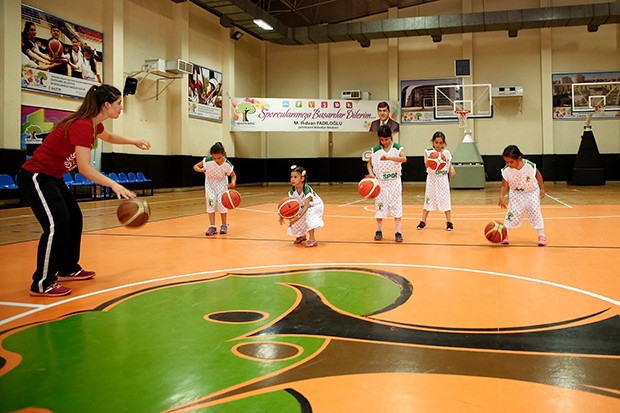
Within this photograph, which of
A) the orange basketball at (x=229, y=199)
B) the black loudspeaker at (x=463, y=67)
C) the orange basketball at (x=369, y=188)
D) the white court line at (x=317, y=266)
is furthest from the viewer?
the black loudspeaker at (x=463, y=67)

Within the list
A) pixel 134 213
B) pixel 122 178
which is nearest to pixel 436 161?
pixel 134 213

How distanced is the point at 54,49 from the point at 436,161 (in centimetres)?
1080

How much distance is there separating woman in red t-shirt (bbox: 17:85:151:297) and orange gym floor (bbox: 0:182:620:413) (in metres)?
0.27

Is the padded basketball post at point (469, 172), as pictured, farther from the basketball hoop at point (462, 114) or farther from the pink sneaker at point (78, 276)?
the pink sneaker at point (78, 276)

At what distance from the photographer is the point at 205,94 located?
1902 cm

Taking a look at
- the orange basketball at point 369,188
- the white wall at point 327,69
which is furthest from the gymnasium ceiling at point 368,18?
the orange basketball at point 369,188

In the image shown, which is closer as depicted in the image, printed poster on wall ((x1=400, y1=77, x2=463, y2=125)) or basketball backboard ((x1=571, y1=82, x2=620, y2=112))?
basketball backboard ((x1=571, y1=82, x2=620, y2=112))

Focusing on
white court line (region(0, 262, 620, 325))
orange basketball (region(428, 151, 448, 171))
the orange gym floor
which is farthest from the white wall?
the orange gym floor

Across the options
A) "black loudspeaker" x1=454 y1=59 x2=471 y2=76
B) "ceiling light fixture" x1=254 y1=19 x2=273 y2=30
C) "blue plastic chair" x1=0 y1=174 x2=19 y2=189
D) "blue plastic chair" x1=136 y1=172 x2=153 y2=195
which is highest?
"ceiling light fixture" x1=254 y1=19 x2=273 y2=30

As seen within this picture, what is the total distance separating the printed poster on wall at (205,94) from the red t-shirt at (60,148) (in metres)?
14.7

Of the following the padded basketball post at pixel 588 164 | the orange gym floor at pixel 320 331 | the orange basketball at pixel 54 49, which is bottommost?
the orange gym floor at pixel 320 331

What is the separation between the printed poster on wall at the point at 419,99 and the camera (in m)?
21.2

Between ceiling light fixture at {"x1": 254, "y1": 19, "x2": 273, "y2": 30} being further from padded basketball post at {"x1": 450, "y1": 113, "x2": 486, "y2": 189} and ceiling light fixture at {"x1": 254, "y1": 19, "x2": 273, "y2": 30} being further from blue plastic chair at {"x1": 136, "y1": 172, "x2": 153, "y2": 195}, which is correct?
padded basketball post at {"x1": 450, "y1": 113, "x2": 486, "y2": 189}

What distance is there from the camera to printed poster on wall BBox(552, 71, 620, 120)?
774 inches
